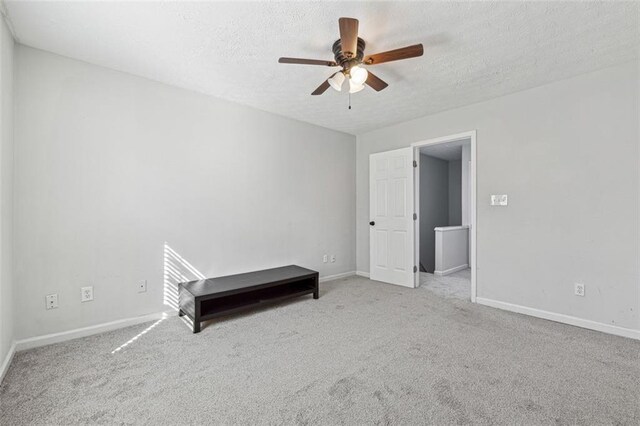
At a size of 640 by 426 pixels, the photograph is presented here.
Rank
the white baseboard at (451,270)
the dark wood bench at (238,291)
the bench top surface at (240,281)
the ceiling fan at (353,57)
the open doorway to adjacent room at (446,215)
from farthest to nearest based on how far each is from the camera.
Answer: the white baseboard at (451,270), the open doorway to adjacent room at (446,215), the bench top surface at (240,281), the dark wood bench at (238,291), the ceiling fan at (353,57)

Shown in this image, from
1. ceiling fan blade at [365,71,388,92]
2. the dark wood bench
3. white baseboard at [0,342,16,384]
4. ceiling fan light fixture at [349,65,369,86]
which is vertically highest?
ceiling fan blade at [365,71,388,92]

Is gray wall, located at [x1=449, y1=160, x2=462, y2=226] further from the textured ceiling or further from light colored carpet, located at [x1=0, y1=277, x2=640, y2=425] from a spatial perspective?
light colored carpet, located at [x1=0, y1=277, x2=640, y2=425]

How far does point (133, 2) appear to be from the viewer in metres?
1.80

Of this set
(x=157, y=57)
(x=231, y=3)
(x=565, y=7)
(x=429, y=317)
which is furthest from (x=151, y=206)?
(x=565, y=7)

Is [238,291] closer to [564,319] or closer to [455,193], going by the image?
[564,319]

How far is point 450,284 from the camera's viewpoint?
4.32m

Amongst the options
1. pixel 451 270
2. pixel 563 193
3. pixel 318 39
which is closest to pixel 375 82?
pixel 318 39

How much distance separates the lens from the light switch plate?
10.7 ft

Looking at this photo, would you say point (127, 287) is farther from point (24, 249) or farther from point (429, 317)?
point (429, 317)

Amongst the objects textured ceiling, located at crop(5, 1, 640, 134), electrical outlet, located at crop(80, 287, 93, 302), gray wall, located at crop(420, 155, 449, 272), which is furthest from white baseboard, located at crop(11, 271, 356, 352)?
gray wall, located at crop(420, 155, 449, 272)

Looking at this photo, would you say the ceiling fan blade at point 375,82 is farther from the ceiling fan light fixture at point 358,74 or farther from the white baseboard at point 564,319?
the white baseboard at point 564,319

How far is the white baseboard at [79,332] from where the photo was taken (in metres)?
2.27

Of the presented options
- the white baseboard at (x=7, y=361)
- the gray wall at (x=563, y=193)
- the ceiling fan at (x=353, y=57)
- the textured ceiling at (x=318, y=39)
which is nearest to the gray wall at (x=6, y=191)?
the white baseboard at (x=7, y=361)

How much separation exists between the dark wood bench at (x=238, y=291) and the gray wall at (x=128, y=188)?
244 millimetres
